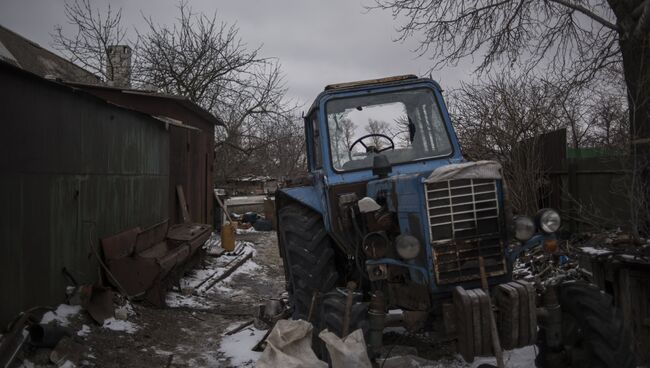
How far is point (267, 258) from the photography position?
1257cm

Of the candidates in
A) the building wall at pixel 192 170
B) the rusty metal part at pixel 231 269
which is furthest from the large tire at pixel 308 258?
the building wall at pixel 192 170

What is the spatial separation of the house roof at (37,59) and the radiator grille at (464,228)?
17.0 meters

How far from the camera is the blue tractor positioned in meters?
3.37

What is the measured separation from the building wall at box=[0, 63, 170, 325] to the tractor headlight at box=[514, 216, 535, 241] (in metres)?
4.04

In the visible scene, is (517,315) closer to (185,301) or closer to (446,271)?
(446,271)

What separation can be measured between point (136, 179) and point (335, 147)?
163 inches

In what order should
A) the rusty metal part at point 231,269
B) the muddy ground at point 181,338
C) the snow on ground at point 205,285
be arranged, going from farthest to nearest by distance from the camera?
the rusty metal part at point 231,269
the snow on ground at point 205,285
the muddy ground at point 181,338

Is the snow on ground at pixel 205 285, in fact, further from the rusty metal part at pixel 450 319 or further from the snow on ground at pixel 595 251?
the snow on ground at pixel 595 251

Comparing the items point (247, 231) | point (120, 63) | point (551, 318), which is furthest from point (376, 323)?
point (120, 63)

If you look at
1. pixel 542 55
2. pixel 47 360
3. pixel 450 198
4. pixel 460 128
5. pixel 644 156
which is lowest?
pixel 47 360

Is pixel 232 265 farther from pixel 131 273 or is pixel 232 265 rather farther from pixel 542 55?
pixel 542 55

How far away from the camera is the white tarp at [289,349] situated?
331cm

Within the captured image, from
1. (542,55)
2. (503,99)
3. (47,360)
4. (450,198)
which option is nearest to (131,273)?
(47,360)

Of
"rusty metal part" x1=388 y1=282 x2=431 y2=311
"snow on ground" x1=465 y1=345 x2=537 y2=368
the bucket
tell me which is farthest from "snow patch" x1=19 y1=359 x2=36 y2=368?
the bucket
